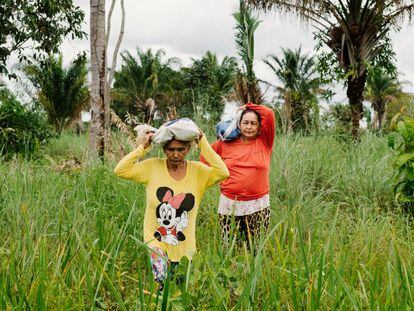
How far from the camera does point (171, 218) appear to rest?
2.79m

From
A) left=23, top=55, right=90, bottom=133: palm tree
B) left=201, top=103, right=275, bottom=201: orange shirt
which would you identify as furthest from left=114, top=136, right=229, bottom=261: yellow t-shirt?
left=23, top=55, right=90, bottom=133: palm tree

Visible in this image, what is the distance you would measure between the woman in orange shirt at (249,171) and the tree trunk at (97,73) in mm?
3454

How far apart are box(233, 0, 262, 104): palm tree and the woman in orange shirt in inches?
84.1

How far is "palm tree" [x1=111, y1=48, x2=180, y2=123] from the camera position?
3108 centimetres

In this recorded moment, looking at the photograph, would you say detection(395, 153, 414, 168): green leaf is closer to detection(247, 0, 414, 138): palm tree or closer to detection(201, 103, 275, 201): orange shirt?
detection(201, 103, 275, 201): orange shirt

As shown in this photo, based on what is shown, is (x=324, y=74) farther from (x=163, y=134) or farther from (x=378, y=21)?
(x=163, y=134)

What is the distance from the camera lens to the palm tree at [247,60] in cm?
595

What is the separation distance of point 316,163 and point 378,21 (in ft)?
17.6

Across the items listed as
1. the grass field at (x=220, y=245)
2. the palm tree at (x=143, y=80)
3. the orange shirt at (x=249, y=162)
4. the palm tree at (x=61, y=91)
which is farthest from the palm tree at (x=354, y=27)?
the palm tree at (x=143, y=80)

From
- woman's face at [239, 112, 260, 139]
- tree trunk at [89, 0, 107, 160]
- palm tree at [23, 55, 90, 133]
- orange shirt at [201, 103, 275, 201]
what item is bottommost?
orange shirt at [201, 103, 275, 201]

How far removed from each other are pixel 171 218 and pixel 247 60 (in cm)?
1125

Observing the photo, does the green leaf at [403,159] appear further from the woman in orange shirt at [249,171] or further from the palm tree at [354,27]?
the palm tree at [354,27]

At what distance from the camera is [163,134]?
8.95ft

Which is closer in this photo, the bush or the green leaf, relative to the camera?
the green leaf
